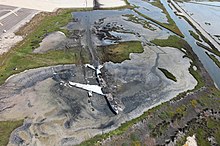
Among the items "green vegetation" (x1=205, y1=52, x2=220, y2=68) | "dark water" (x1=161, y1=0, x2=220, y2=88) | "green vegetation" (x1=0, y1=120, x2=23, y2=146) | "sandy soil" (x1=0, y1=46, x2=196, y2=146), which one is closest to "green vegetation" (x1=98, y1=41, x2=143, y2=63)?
"sandy soil" (x1=0, y1=46, x2=196, y2=146)

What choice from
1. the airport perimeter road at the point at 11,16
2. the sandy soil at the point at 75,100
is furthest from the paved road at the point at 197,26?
the airport perimeter road at the point at 11,16

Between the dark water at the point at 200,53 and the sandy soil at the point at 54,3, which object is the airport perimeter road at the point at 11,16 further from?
the dark water at the point at 200,53

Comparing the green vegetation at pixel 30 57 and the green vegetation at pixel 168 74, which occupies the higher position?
the green vegetation at pixel 30 57

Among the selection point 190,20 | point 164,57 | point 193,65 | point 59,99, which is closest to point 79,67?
point 59,99

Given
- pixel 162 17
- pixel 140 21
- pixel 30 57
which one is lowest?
pixel 162 17

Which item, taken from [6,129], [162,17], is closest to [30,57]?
[6,129]

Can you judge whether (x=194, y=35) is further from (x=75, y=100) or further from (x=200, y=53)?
(x=75, y=100)
